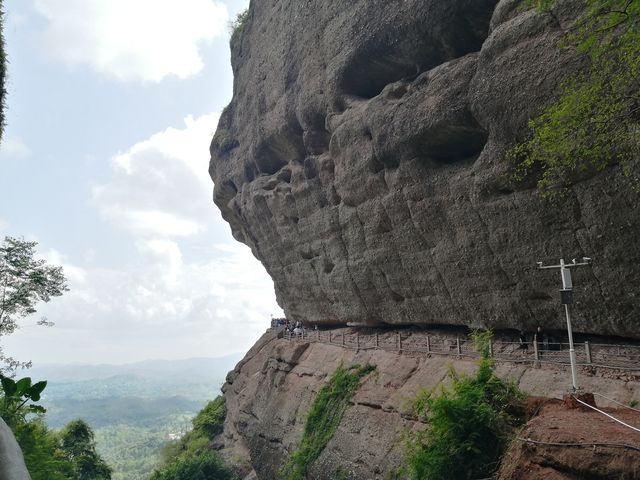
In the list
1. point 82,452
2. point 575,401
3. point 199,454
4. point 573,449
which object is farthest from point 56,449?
point 573,449

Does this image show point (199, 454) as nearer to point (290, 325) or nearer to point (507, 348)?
point (290, 325)

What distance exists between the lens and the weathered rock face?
42.4 feet

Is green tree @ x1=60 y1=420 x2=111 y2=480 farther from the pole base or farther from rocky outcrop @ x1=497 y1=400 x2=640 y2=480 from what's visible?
the pole base

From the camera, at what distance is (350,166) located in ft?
66.4

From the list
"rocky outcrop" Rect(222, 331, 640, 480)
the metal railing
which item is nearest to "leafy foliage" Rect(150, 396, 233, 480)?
"rocky outcrop" Rect(222, 331, 640, 480)

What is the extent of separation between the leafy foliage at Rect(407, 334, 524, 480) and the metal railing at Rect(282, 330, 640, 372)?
3466mm

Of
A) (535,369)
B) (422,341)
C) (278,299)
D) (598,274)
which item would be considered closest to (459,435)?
(535,369)

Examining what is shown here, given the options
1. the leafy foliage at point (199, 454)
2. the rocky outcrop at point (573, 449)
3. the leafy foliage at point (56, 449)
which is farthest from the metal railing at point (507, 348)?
the leafy foliage at point (56, 449)

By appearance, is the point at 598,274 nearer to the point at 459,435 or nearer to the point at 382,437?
the point at 459,435

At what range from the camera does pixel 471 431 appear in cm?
920

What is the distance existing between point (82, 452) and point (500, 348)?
32.1m

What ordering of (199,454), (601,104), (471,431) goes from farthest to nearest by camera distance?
1. (199,454)
2. (601,104)
3. (471,431)

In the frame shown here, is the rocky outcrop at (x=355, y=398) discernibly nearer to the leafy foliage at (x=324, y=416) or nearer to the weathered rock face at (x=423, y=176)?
the leafy foliage at (x=324, y=416)

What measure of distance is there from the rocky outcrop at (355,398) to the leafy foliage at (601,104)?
5.42m
